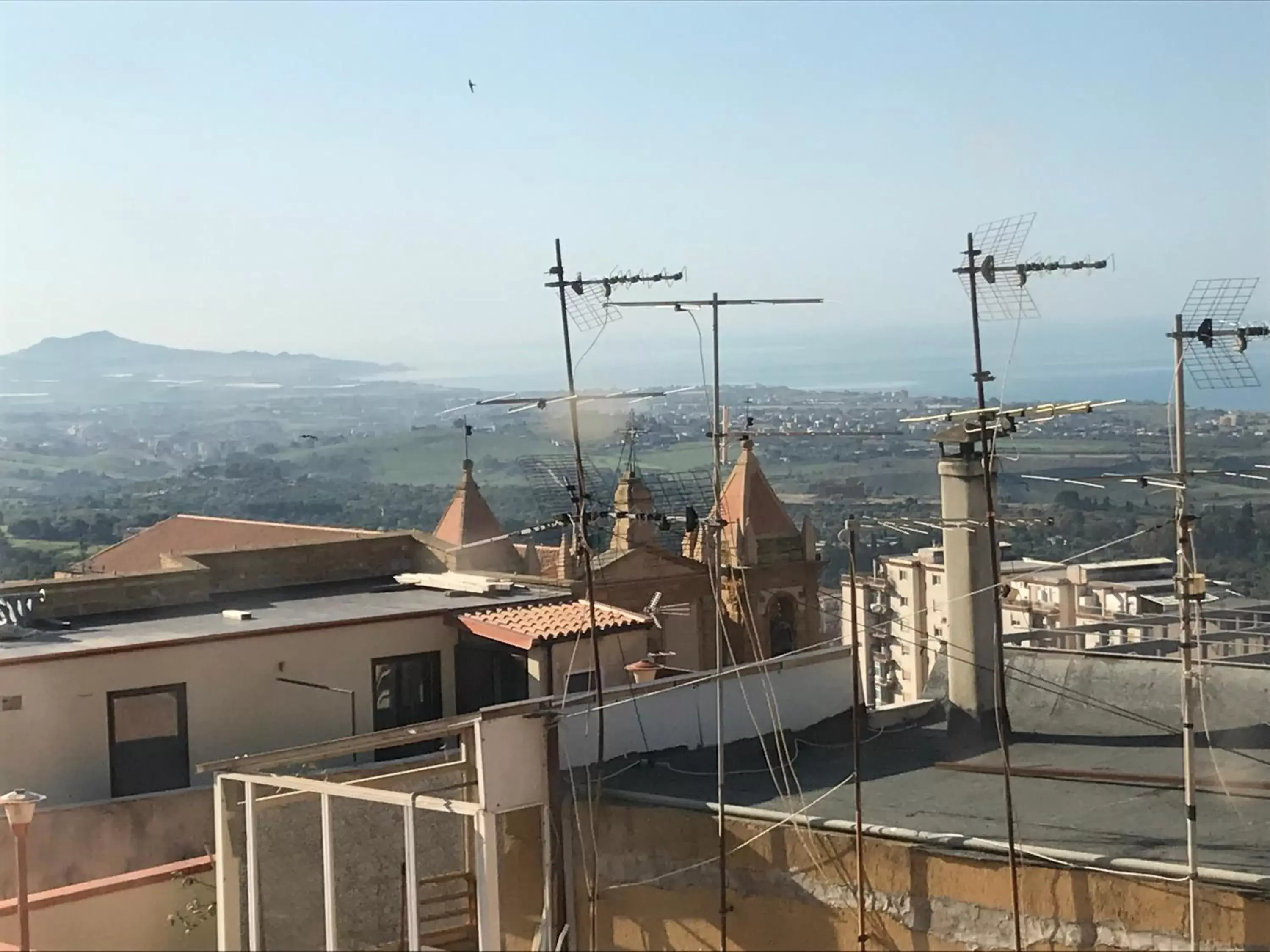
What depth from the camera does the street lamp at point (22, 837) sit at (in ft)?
22.6

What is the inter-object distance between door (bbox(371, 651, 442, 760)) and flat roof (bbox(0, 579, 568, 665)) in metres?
0.37

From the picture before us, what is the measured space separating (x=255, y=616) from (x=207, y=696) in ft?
4.62

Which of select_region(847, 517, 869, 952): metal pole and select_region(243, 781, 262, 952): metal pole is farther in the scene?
select_region(847, 517, 869, 952): metal pole

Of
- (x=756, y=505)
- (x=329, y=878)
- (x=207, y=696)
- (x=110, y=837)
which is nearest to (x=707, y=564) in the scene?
(x=756, y=505)

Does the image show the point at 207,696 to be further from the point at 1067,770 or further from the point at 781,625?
the point at 781,625

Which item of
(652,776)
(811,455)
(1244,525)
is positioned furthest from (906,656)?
(652,776)

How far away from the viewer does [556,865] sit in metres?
9.22

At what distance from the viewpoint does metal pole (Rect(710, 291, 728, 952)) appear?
8.50m

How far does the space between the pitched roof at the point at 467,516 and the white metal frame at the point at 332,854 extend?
2092 centimetres

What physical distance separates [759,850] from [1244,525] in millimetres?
8751

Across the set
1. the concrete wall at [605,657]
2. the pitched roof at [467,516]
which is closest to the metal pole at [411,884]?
the concrete wall at [605,657]

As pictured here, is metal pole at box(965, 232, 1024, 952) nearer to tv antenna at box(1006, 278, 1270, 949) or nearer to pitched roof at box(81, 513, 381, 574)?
tv antenna at box(1006, 278, 1270, 949)

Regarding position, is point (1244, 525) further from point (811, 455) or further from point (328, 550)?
point (328, 550)

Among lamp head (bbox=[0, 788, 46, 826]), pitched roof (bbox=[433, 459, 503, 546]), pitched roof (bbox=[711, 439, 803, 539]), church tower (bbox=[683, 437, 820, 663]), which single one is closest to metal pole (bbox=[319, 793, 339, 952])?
lamp head (bbox=[0, 788, 46, 826])
